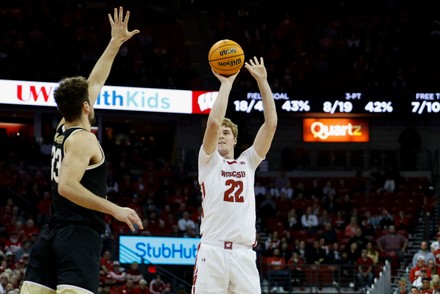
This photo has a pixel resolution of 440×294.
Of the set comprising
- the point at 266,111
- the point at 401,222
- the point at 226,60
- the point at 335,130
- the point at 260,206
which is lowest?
the point at 401,222

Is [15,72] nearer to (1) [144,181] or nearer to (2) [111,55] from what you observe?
(1) [144,181]

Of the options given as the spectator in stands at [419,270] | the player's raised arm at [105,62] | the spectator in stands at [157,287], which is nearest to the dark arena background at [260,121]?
the spectator in stands at [157,287]

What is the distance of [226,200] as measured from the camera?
8.61m

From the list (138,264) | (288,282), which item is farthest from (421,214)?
(138,264)

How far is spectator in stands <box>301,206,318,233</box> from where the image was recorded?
28.4 meters

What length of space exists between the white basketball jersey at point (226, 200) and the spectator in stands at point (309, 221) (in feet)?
64.7

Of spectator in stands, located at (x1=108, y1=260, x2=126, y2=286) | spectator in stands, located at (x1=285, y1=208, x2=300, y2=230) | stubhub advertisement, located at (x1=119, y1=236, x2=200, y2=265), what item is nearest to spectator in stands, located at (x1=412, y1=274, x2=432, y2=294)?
spectator in stands, located at (x1=108, y1=260, x2=126, y2=286)

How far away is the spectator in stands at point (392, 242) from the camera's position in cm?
2708

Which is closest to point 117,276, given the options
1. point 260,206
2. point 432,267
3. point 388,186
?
point 432,267

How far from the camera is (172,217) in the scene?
27.7 m

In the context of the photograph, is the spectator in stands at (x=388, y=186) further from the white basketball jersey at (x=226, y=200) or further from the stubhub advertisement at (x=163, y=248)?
the white basketball jersey at (x=226, y=200)

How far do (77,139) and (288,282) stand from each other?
61.2ft

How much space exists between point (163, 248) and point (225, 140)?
17.6m

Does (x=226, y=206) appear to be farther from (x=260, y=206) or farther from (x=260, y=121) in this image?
(x=260, y=121)
